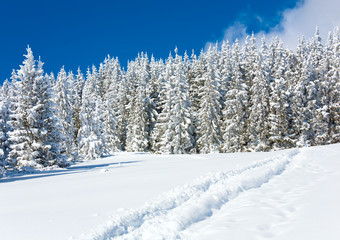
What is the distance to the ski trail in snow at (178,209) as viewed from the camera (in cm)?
677

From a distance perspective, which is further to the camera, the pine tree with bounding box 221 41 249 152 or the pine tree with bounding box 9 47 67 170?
the pine tree with bounding box 221 41 249 152

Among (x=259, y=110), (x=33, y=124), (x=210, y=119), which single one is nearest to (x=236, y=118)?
(x=259, y=110)

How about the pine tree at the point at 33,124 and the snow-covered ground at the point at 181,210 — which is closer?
the snow-covered ground at the point at 181,210

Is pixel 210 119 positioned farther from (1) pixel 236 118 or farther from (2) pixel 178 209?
(2) pixel 178 209

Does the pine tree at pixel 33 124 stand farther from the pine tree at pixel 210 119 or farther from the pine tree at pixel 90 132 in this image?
the pine tree at pixel 210 119

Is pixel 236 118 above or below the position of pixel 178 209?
above

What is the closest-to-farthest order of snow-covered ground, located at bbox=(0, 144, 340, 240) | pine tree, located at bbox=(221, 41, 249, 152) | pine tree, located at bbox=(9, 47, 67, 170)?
snow-covered ground, located at bbox=(0, 144, 340, 240)
pine tree, located at bbox=(9, 47, 67, 170)
pine tree, located at bbox=(221, 41, 249, 152)

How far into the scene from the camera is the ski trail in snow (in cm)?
677

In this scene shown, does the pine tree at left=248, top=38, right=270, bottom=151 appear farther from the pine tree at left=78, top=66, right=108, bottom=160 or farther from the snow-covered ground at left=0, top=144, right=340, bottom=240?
the snow-covered ground at left=0, top=144, right=340, bottom=240

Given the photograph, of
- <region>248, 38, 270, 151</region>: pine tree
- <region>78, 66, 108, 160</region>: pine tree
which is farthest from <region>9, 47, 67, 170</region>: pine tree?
<region>248, 38, 270, 151</region>: pine tree

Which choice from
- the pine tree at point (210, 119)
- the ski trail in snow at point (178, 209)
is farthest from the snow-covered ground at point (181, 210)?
the pine tree at point (210, 119)

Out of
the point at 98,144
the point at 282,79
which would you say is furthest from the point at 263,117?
the point at 98,144

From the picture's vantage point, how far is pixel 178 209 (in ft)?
28.1

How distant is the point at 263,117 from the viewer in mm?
39969
